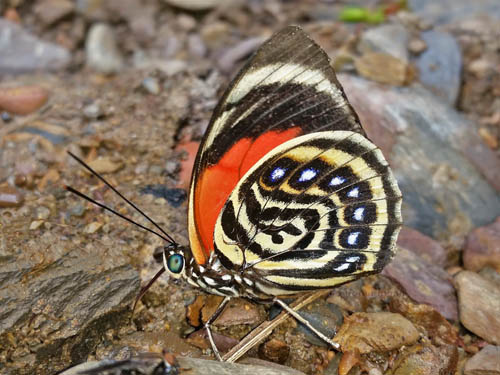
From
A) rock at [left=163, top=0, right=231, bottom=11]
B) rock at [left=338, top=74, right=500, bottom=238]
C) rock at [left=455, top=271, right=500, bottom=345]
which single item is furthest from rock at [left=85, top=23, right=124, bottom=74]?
rock at [left=455, top=271, right=500, bottom=345]

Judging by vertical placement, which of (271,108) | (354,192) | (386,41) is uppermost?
(271,108)

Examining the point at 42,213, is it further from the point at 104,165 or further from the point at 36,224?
the point at 104,165

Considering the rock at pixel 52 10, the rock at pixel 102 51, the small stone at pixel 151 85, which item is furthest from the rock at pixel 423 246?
the rock at pixel 52 10

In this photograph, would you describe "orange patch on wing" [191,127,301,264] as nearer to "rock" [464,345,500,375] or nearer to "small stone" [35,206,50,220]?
"small stone" [35,206,50,220]

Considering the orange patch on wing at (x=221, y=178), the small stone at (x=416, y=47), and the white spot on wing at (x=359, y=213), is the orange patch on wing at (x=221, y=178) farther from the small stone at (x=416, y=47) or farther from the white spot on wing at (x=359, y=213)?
the small stone at (x=416, y=47)

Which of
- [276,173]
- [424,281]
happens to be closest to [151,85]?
[276,173]

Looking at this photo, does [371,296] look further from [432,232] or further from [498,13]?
[498,13]

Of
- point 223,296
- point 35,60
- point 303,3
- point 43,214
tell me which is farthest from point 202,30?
point 223,296
